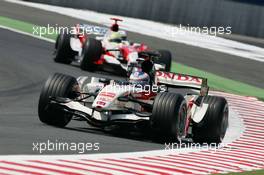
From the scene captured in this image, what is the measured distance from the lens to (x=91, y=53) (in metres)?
25.8

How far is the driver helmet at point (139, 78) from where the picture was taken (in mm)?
15852

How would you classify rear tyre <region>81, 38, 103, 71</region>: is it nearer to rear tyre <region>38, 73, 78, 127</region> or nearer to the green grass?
the green grass

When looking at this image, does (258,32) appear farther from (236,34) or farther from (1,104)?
(1,104)

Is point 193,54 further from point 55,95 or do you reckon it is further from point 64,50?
point 55,95

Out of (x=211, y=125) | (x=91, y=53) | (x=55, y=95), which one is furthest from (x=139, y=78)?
(x=91, y=53)

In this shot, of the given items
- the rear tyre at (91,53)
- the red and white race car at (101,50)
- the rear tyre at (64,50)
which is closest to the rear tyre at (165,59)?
the red and white race car at (101,50)

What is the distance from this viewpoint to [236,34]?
40.0 metres

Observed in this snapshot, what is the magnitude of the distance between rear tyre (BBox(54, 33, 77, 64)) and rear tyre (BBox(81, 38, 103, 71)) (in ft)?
3.02

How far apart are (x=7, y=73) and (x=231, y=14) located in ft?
58.0

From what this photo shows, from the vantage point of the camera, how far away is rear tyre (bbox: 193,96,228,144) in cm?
1576

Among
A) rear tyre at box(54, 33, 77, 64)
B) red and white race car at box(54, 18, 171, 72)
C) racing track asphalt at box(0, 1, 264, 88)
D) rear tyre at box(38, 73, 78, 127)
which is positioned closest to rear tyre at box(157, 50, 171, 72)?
red and white race car at box(54, 18, 171, 72)

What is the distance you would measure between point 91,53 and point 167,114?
11.5m

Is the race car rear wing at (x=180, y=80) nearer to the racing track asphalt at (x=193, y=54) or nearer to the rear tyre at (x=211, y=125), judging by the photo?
the rear tyre at (x=211, y=125)

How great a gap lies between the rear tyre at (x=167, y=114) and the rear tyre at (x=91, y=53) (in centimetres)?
1109
